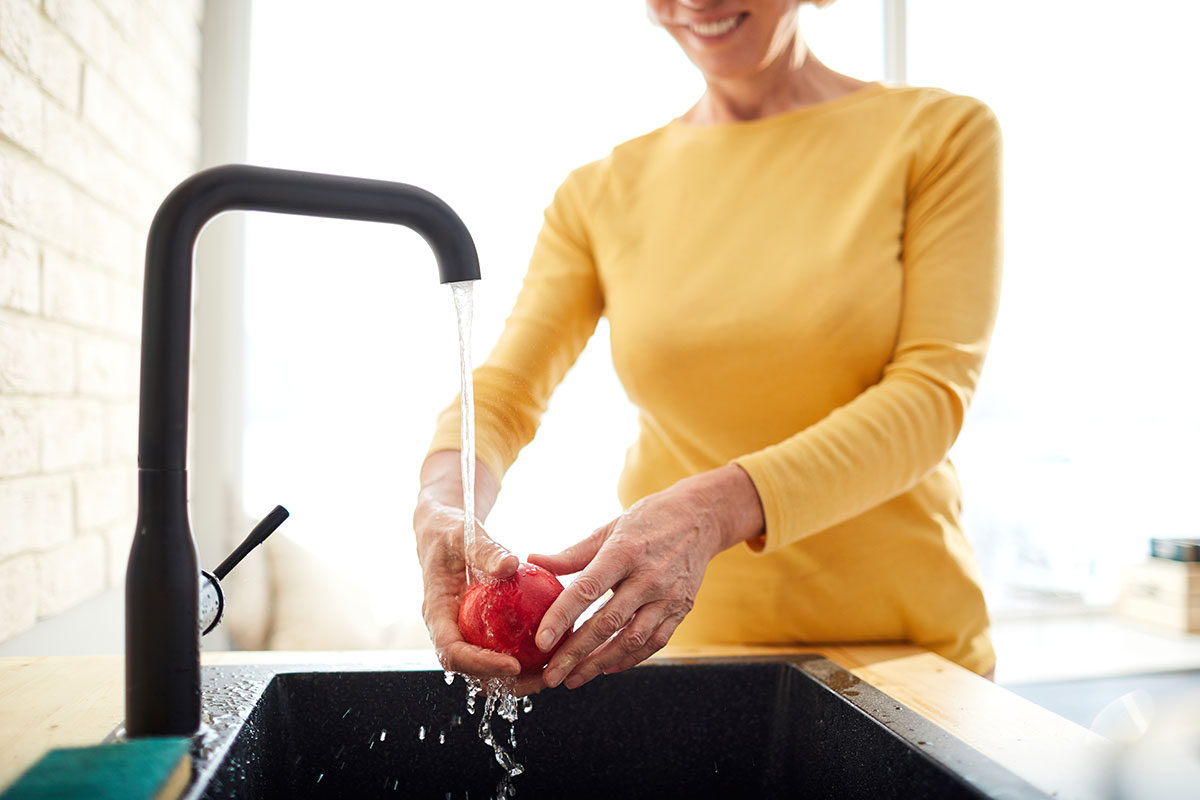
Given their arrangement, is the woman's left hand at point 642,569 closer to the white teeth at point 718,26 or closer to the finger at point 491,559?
the finger at point 491,559

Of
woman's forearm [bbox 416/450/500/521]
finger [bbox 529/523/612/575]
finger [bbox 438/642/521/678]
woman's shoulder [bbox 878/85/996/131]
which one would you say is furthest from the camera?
woman's shoulder [bbox 878/85/996/131]

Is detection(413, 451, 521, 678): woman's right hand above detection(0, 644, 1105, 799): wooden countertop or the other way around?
above

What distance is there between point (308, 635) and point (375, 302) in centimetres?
94

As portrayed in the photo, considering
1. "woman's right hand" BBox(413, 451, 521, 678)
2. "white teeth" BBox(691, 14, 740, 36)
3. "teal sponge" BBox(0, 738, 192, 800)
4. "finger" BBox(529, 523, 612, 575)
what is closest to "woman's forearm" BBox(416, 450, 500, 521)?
"woman's right hand" BBox(413, 451, 521, 678)

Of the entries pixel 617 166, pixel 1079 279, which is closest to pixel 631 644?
pixel 617 166

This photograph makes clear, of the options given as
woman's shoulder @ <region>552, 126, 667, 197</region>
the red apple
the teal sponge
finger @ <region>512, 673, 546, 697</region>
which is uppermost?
woman's shoulder @ <region>552, 126, 667, 197</region>

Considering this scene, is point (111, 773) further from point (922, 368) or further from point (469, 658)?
point (922, 368)

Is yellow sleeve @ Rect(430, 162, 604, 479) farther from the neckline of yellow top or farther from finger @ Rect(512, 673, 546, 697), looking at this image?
finger @ Rect(512, 673, 546, 697)

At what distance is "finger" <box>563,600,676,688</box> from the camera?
69 cm

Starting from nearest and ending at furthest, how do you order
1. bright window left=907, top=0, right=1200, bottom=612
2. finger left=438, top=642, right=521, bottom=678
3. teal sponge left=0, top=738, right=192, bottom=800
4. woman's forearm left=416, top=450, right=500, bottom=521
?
teal sponge left=0, top=738, right=192, bottom=800
finger left=438, top=642, right=521, bottom=678
woman's forearm left=416, top=450, right=500, bottom=521
bright window left=907, top=0, right=1200, bottom=612

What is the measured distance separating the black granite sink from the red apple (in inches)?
5.5

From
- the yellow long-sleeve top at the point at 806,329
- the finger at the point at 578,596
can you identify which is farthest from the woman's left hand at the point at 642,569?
the yellow long-sleeve top at the point at 806,329

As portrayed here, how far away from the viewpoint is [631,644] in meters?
0.70

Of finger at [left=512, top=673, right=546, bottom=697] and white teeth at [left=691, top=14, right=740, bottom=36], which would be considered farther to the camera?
white teeth at [left=691, top=14, right=740, bottom=36]
